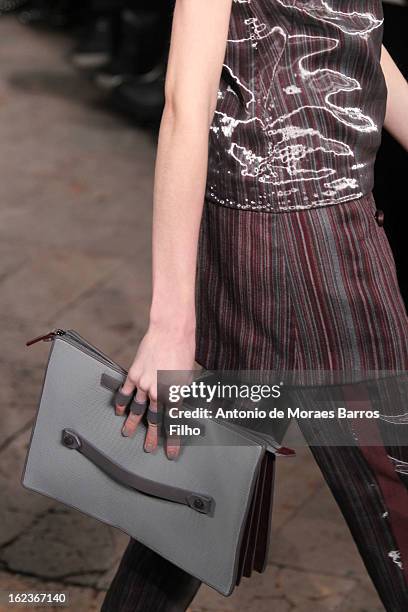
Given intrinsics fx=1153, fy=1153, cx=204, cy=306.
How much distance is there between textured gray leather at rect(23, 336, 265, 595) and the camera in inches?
62.7

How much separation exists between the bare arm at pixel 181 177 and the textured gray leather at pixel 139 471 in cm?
13

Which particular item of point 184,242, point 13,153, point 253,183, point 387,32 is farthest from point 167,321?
point 13,153

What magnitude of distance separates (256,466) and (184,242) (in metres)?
0.33

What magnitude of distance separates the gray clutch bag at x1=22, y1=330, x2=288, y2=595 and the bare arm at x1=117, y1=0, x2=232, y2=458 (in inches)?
5.1

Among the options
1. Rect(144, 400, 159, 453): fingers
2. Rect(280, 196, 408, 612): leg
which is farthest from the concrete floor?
Rect(144, 400, 159, 453): fingers

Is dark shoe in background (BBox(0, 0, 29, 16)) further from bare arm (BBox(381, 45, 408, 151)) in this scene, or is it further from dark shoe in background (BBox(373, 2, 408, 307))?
bare arm (BBox(381, 45, 408, 151))

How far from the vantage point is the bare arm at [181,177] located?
4.73ft

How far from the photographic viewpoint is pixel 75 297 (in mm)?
Result: 3975

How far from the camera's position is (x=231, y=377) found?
5.59 feet

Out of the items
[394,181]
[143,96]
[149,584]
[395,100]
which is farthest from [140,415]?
[143,96]

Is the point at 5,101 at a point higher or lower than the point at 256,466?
lower

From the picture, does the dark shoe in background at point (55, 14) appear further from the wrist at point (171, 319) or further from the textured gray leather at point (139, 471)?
the wrist at point (171, 319)

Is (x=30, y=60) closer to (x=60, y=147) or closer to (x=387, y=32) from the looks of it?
(x=60, y=147)

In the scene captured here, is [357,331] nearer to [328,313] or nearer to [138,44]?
[328,313]
